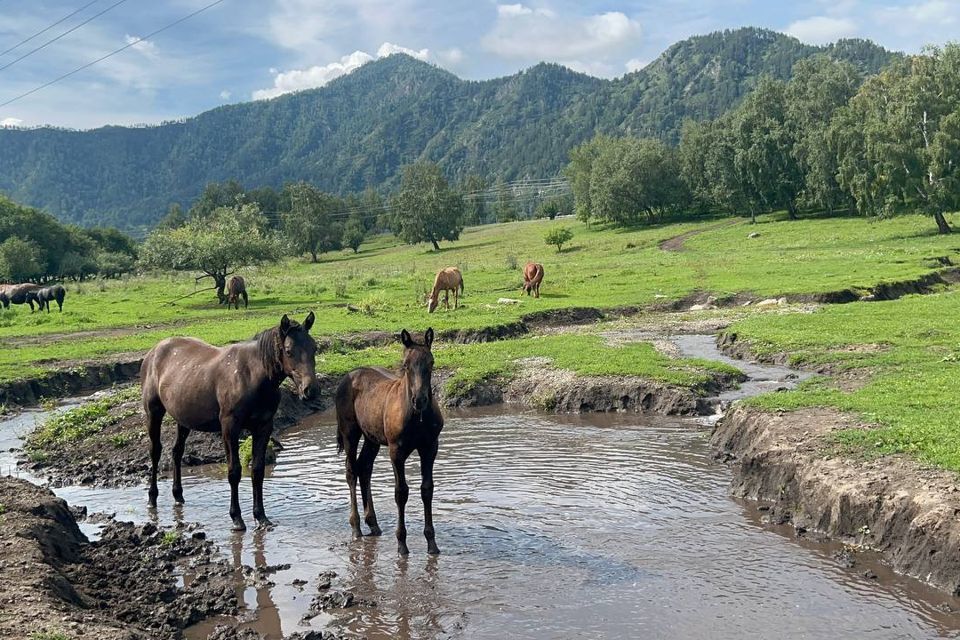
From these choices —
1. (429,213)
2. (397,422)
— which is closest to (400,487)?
(397,422)

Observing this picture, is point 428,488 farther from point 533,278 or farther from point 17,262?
point 17,262

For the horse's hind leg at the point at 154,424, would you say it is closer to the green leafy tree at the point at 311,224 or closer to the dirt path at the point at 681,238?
the dirt path at the point at 681,238

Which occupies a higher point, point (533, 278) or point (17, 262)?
point (17, 262)

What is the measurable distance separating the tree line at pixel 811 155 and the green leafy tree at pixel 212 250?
144 feet

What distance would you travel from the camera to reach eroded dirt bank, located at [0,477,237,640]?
7.69 metres

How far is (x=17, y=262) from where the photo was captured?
7744cm

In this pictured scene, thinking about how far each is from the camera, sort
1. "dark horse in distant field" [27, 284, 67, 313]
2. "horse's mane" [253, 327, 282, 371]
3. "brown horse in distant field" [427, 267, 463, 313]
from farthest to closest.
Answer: "dark horse in distant field" [27, 284, 67, 313] → "brown horse in distant field" [427, 267, 463, 313] → "horse's mane" [253, 327, 282, 371]

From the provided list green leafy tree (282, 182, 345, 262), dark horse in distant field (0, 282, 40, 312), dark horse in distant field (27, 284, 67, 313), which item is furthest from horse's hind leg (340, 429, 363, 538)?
green leafy tree (282, 182, 345, 262)

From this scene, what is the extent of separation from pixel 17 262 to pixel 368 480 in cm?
7872

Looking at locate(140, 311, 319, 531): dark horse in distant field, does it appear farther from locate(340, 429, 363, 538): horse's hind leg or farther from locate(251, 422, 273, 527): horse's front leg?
locate(340, 429, 363, 538): horse's hind leg

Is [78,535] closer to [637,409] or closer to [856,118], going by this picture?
[637,409]

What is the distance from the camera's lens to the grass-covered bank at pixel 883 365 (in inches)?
475

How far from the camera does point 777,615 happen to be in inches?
342

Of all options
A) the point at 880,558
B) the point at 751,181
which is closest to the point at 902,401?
the point at 880,558
